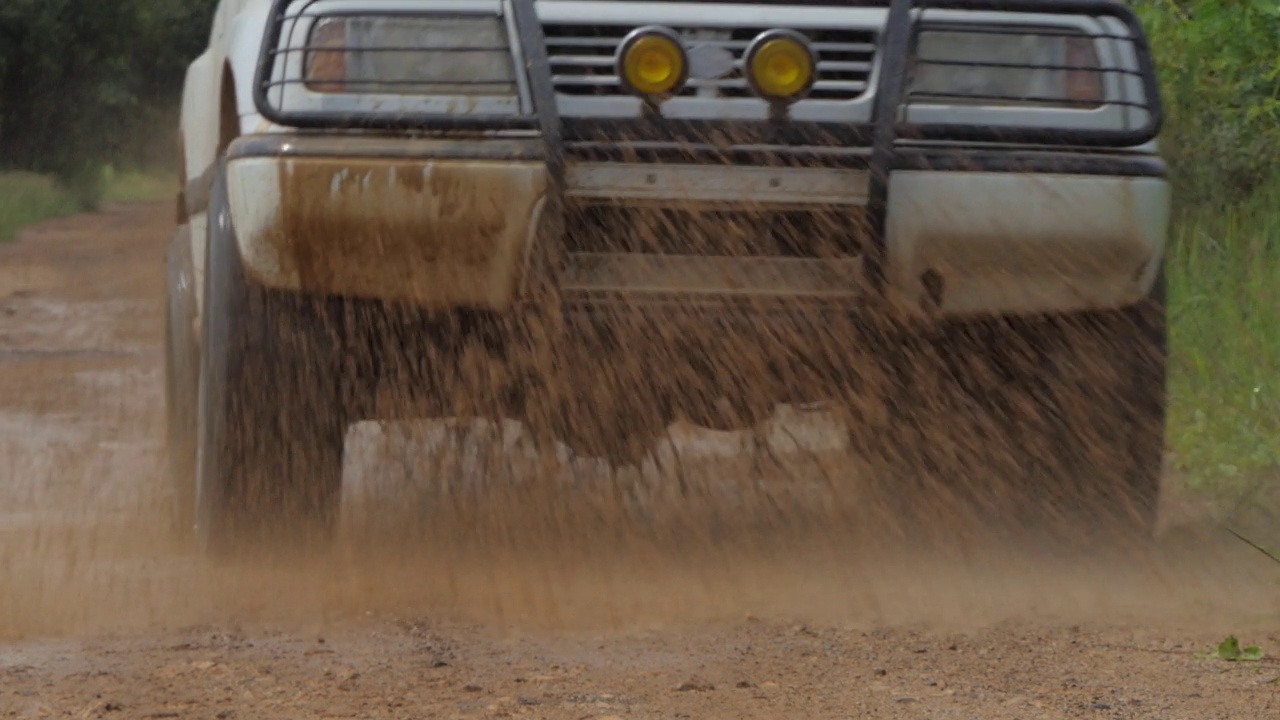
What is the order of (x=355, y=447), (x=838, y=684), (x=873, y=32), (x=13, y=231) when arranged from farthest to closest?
(x=13, y=231), (x=355, y=447), (x=873, y=32), (x=838, y=684)

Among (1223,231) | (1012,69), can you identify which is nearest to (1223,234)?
(1223,231)

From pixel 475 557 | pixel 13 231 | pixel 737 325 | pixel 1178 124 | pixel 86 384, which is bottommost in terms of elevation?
pixel 13 231

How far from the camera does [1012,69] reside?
4.42 m

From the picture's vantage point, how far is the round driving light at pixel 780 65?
13.5 ft

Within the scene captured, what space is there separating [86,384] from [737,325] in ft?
16.2

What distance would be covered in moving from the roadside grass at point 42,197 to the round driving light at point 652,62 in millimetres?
17897

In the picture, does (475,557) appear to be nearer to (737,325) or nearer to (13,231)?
(737,325)

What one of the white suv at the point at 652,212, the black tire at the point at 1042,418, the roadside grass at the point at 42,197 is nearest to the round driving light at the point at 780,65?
the white suv at the point at 652,212

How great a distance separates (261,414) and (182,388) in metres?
1.04

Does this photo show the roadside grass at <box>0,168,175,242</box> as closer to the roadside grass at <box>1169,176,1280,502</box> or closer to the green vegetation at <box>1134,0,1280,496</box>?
the green vegetation at <box>1134,0,1280,496</box>

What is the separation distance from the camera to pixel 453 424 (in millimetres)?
5246

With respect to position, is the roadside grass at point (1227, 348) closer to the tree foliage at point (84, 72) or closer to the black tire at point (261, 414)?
the black tire at point (261, 414)

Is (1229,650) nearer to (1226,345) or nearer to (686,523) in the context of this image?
(686,523)

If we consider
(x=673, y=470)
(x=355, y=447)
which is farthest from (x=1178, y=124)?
(x=355, y=447)
